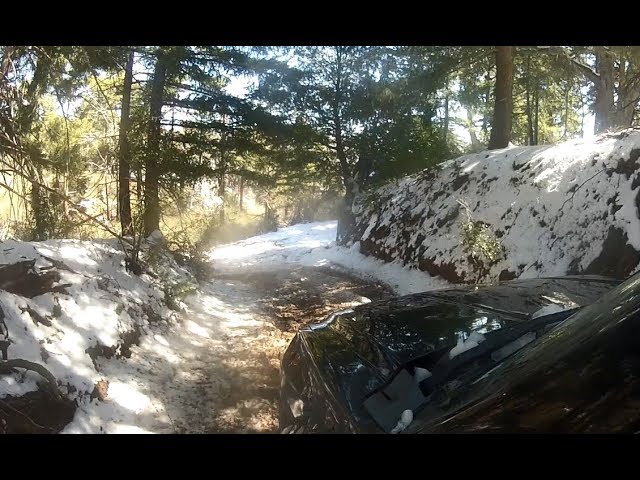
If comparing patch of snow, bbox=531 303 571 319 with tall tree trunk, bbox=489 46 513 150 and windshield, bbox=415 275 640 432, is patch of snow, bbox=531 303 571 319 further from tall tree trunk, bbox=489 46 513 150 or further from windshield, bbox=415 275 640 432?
tall tree trunk, bbox=489 46 513 150

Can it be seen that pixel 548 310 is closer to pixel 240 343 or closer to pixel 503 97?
pixel 240 343

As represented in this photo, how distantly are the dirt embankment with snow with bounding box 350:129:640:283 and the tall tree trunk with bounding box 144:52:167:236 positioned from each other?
5.67 meters

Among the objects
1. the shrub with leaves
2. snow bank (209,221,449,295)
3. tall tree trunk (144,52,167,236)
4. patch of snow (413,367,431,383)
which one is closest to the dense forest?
tall tree trunk (144,52,167,236)

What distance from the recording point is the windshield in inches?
52.7

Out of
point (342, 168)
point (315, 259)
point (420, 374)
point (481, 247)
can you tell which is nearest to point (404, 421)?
point (420, 374)

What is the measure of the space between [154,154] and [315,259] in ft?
20.2

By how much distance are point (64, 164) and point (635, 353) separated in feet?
18.0

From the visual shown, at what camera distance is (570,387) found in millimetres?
1499

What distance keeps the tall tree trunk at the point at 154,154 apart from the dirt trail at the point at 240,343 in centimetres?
179

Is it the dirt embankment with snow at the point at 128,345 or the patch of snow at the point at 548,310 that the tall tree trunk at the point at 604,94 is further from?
the patch of snow at the point at 548,310

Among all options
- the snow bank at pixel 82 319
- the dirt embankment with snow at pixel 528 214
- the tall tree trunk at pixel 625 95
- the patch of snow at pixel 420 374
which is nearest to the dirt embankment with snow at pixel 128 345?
the snow bank at pixel 82 319
